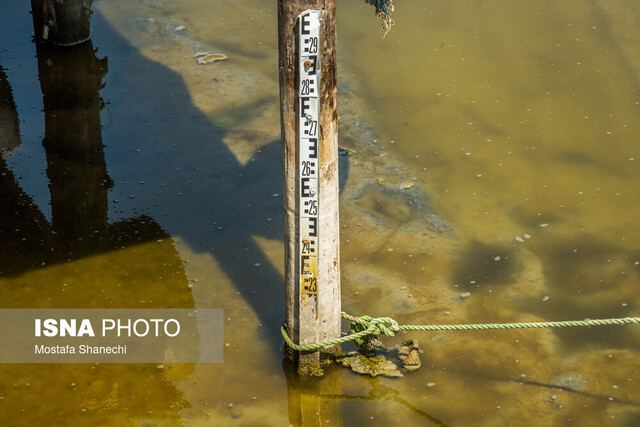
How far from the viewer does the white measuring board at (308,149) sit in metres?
5.06

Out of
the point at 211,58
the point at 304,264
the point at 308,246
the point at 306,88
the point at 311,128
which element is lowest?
the point at 211,58

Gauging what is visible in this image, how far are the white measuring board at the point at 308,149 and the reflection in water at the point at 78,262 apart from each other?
1.37 metres

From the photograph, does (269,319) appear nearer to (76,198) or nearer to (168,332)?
(168,332)

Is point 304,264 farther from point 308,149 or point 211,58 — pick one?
point 211,58

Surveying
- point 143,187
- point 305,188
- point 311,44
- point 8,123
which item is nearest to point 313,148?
point 305,188

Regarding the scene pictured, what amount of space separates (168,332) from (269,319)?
0.83 metres

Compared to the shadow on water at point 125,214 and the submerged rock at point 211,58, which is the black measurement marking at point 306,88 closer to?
the shadow on water at point 125,214

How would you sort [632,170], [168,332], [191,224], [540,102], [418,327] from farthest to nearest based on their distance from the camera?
[540,102]
[632,170]
[191,224]
[168,332]
[418,327]

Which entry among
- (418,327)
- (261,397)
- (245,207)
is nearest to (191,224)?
(245,207)

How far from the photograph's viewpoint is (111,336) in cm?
654

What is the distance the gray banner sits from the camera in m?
6.35

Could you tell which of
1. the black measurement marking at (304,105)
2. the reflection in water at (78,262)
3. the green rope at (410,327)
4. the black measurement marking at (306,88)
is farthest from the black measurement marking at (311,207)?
the reflection in water at (78,262)

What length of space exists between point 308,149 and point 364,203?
2806mm

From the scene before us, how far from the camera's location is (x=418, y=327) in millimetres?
5910
